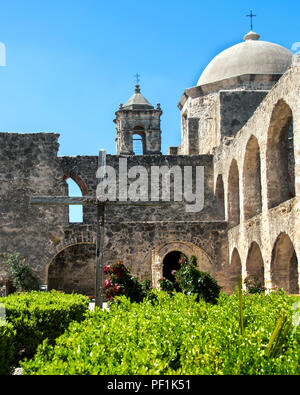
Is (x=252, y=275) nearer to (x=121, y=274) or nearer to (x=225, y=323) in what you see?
(x=121, y=274)

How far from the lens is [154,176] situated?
1862cm

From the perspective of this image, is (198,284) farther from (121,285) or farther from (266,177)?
(266,177)

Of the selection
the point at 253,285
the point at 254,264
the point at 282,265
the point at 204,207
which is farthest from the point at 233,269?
the point at 282,265

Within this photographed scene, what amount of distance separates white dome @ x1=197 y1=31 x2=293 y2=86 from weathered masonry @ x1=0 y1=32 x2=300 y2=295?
0.05m

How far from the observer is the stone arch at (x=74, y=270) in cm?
1934

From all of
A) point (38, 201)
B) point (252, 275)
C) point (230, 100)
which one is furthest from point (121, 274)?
point (230, 100)

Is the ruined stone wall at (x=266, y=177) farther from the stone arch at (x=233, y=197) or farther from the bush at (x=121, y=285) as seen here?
the bush at (x=121, y=285)

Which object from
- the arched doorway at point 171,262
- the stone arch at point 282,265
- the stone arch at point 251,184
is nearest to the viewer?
the stone arch at point 282,265

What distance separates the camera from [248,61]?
21.3 meters

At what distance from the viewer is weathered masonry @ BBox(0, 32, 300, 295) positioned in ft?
43.2

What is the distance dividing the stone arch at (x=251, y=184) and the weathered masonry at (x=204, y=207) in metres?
0.03

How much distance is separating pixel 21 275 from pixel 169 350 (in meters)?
13.1

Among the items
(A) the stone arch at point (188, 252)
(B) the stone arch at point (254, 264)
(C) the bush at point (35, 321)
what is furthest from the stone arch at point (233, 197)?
(C) the bush at point (35, 321)
